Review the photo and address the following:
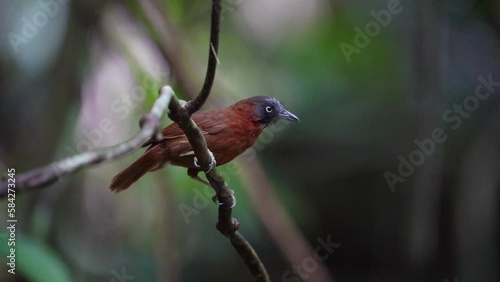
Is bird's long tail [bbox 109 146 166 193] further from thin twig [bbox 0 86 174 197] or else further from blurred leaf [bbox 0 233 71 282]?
thin twig [bbox 0 86 174 197]

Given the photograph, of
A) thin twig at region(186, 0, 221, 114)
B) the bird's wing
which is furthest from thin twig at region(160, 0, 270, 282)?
the bird's wing

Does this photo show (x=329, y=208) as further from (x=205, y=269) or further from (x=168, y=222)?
(x=168, y=222)

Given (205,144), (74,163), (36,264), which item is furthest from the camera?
(36,264)

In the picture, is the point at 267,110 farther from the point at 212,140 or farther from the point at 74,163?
the point at 74,163

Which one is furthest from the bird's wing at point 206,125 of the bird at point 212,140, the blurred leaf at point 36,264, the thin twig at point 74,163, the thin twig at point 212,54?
the thin twig at point 74,163

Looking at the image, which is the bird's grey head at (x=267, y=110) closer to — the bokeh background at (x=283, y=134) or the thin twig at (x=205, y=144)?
the bokeh background at (x=283, y=134)

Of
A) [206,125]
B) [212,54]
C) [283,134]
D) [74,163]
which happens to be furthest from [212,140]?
[283,134]
